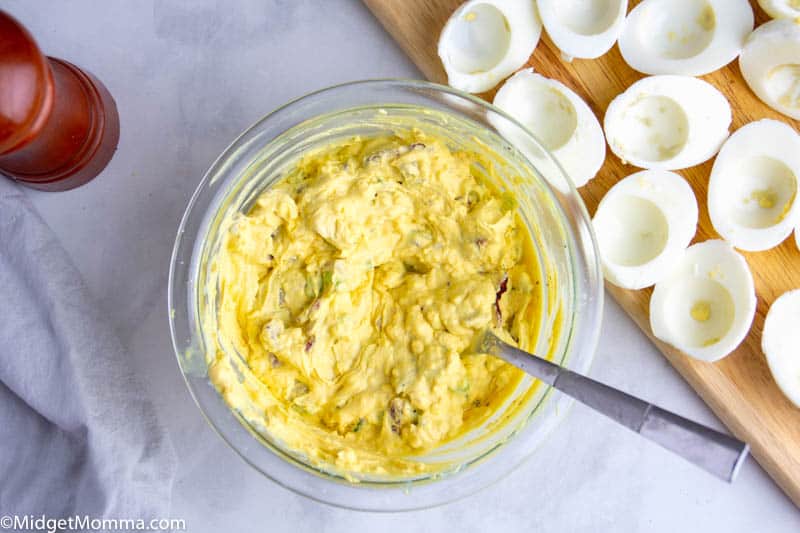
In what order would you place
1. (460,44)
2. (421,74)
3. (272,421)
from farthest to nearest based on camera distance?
1. (421,74)
2. (460,44)
3. (272,421)

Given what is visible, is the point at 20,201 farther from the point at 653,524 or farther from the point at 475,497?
the point at 653,524

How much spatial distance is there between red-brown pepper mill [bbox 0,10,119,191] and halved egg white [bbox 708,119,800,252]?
5.15 ft

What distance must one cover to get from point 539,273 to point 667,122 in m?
0.54

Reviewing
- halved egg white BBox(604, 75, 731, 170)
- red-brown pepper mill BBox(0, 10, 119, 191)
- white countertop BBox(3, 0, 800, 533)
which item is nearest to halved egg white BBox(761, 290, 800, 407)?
white countertop BBox(3, 0, 800, 533)

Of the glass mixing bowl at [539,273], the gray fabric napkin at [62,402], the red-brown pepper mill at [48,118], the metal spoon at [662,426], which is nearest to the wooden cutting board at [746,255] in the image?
the glass mixing bowl at [539,273]

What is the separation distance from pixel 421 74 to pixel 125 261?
941 mm

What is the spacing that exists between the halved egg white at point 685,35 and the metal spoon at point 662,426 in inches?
34.1

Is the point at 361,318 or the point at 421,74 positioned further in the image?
the point at 421,74

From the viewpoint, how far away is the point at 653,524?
2.08 m

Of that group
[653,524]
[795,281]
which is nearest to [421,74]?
[795,281]

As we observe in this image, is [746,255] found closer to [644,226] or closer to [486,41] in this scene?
[644,226]

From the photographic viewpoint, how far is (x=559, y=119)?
1.97m

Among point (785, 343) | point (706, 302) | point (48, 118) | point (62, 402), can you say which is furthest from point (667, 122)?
point (62, 402)

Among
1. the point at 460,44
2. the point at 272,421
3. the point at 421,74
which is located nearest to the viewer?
the point at 272,421
